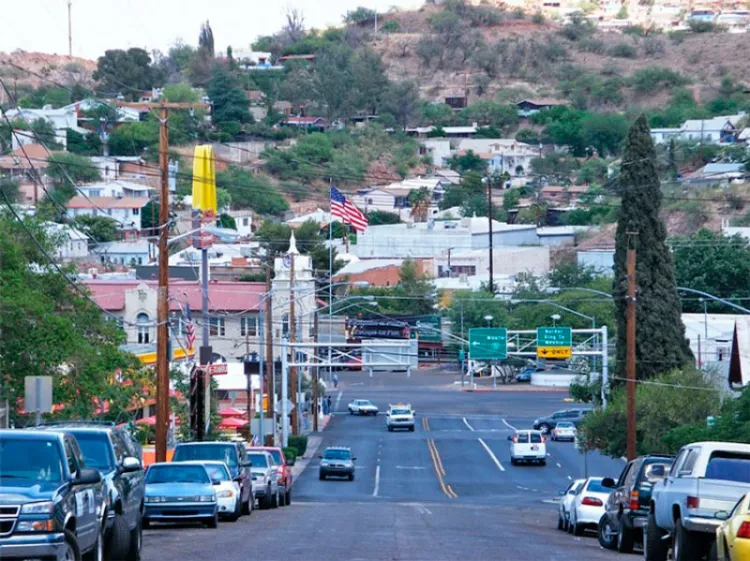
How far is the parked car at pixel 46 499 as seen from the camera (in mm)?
16906

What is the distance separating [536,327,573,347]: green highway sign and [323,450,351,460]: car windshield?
900cm

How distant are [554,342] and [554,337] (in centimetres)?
48

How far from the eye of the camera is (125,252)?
134750mm

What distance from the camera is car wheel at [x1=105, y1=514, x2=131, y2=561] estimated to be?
2087cm

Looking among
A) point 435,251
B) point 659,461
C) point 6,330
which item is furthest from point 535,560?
point 435,251

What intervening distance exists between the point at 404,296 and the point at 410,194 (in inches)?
3126

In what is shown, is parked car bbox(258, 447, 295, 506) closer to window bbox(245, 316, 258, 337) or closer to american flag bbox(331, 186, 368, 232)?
american flag bbox(331, 186, 368, 232)

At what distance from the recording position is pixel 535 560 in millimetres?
22875

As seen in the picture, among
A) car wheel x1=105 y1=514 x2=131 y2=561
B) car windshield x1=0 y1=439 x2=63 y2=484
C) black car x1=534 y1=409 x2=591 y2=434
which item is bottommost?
black car x1=534 y1=409 x2=591 y2=434

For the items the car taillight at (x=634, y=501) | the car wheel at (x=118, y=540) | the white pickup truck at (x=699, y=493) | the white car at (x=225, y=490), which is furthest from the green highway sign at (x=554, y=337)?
the car wheel at (x=118, y=540)

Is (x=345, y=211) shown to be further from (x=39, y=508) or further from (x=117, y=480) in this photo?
(x=39, y=508)

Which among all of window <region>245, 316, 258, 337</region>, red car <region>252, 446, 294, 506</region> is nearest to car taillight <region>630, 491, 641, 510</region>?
red car <region>252, 446, 294, 506</region>


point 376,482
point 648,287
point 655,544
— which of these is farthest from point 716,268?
point 655,544

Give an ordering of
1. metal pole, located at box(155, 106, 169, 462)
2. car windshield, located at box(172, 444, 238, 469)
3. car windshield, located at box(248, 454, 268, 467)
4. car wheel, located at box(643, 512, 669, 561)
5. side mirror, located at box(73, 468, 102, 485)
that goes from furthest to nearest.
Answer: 1. car windshield, located at box(248, 454, 268, 467)
2. metal pole, located at box(155, 106, 169, 462)
3. car windshield, located at box(172, 444, 238, 469)
4. car wheel, located at box(643, 512, 669, 561)
5. side mirror, located at box(73, 468, 102, 485)
